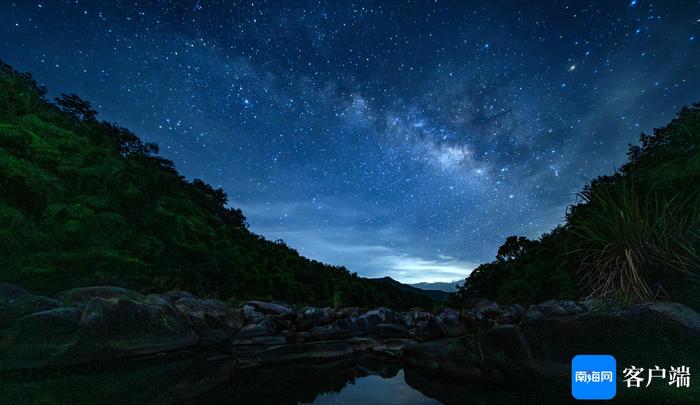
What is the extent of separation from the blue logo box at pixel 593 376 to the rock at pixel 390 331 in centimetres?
584

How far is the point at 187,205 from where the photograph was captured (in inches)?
599

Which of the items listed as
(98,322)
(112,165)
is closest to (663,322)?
(98,322)

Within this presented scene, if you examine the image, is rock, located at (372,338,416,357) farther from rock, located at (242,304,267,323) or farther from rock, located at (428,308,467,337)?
rock, located at (242,304,267,323)

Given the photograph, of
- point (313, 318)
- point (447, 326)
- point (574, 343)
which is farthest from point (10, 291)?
point (447, 326)

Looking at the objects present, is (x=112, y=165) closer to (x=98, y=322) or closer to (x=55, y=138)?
(x=55, y=138)

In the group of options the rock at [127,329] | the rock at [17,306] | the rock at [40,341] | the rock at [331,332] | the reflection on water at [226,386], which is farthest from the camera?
the rock at [331,332]

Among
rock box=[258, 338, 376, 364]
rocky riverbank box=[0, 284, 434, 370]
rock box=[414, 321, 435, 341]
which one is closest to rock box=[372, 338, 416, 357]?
rocky riverbank box=[0, 284, 434, 370]

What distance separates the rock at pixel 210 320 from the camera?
6.51 meters

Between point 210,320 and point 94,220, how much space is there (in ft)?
19.3

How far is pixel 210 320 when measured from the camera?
6.88 meters

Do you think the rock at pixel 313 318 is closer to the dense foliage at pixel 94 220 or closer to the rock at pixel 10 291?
the dense foliage at pixel 94 220

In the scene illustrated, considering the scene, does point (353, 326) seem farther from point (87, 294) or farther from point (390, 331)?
point (87, 294)

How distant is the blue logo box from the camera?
287cm

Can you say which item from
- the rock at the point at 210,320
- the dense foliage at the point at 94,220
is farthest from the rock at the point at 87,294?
the dense foliage at the point at 94,220
